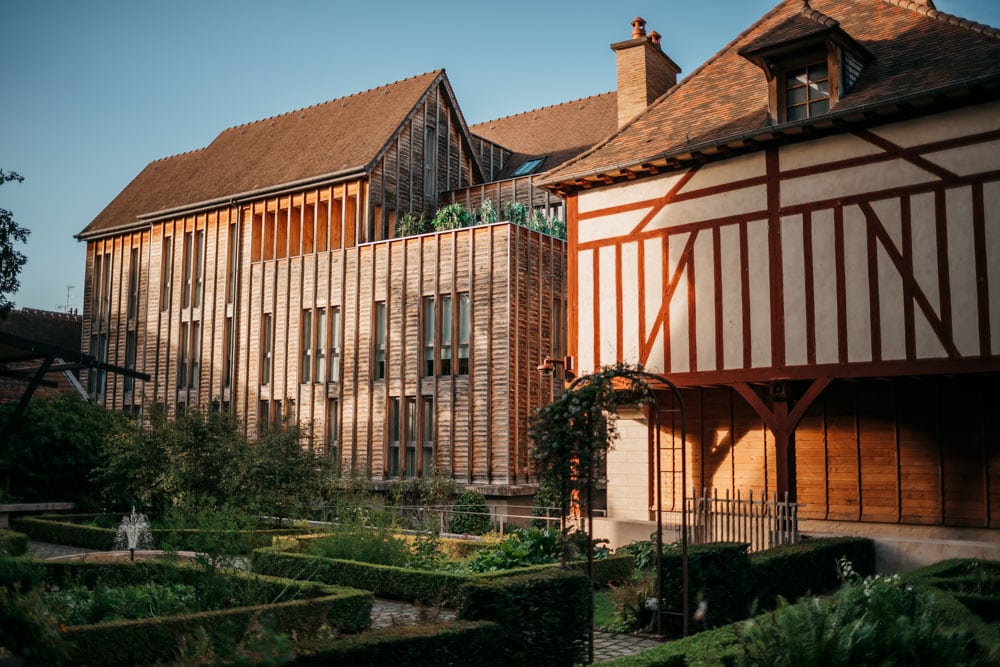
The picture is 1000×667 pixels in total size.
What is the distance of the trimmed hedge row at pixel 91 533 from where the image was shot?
550 inches

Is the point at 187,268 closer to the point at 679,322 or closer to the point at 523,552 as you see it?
the point at 679,322

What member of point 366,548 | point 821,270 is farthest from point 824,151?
point 366,548

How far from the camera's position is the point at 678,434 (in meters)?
16.9

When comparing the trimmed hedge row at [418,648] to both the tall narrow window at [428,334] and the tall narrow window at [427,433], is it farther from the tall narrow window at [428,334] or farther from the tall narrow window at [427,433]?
the tall narrow window at [428,334]

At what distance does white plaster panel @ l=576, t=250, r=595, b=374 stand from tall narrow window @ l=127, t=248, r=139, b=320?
19.6 metres

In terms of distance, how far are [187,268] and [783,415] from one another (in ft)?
70.7

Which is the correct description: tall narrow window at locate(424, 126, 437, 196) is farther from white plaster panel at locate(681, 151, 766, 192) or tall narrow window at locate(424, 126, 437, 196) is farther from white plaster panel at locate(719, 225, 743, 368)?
white plaster panel at locate(719, 225, 743, 368)

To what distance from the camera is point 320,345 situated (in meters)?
25.2

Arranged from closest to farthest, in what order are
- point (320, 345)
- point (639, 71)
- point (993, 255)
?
1. point (993, 255)
2. point (639, 71)
3. point (320, 345)

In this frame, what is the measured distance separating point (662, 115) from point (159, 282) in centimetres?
1962

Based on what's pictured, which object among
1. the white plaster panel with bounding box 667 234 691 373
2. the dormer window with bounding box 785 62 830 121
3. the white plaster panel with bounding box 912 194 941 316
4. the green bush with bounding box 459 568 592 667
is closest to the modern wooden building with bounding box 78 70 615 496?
the white plaster panel with bounding box 667 234 691 373

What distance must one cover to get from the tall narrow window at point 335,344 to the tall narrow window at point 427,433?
10.5 ft

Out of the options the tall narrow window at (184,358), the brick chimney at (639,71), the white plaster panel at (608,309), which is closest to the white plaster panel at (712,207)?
the white plaster panel at (608,309)

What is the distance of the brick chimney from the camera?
762 inches
